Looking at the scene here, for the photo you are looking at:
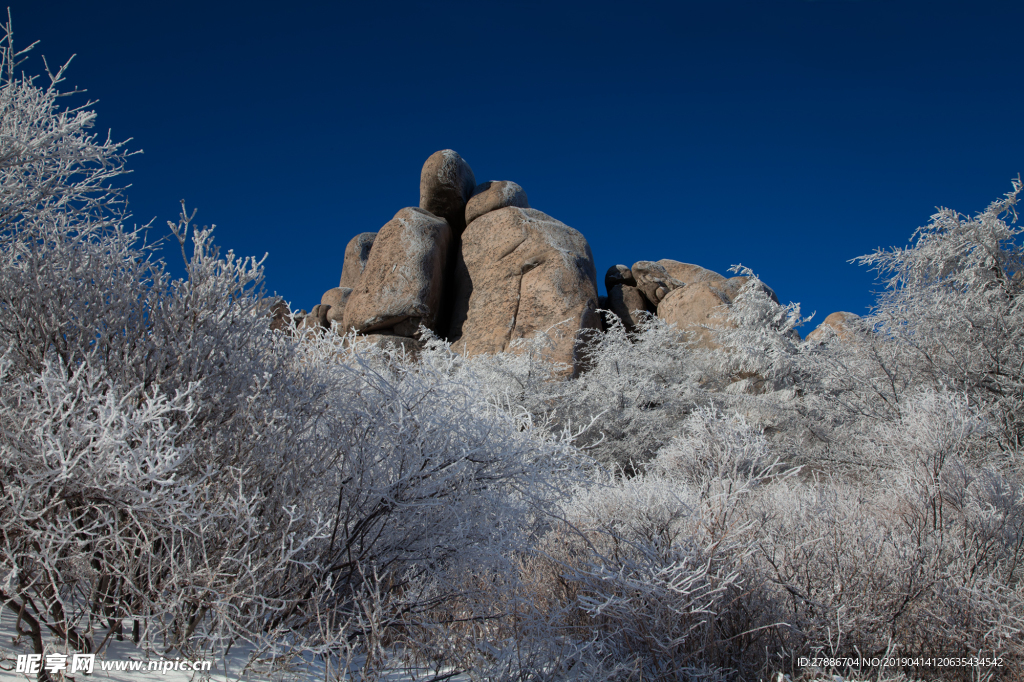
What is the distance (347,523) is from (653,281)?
16.0 metres

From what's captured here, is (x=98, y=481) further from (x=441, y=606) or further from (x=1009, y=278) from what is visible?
(x=1009, y=278)

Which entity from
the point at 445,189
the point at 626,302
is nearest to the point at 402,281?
the point at 445,189

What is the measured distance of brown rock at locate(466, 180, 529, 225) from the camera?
1734 centimetres

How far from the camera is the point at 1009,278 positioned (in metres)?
8.34

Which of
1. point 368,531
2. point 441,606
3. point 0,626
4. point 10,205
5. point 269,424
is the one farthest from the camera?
point 10,205

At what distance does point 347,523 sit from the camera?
3242 mm

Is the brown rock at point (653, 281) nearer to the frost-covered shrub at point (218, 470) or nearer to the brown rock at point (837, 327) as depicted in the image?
the brown rock at point (837, 327)

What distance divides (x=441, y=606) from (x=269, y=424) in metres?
1.62

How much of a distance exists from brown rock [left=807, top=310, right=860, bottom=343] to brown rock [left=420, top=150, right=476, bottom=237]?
422 inches

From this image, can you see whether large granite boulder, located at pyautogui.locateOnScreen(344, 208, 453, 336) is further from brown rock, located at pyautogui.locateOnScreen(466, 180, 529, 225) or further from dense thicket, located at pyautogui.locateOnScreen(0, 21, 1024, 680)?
dense thicket, located at pyautogui.locateOnScreen(0, 21, 1024, 680)

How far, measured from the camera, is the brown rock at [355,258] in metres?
20.9

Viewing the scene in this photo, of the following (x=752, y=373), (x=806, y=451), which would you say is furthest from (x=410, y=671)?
(x=752, y=373)

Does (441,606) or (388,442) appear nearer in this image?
(388,442)

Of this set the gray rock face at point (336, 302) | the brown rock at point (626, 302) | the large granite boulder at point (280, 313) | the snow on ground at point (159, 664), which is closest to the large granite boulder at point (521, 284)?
the brown rock at point (626, 302)
